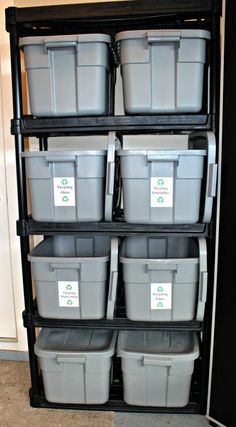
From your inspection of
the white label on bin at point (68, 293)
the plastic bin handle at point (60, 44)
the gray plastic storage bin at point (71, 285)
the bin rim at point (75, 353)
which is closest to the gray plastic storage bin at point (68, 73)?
the plastic bin handle at point (60, 44)

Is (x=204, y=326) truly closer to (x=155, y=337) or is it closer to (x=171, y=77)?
(x=155, y=337)

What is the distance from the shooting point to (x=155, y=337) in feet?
5.87

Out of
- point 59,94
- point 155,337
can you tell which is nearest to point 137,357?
point 155,337

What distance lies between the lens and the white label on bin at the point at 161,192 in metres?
1.45

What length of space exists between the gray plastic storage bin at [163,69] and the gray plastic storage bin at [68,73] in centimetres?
10

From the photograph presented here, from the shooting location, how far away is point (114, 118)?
1.47 metres

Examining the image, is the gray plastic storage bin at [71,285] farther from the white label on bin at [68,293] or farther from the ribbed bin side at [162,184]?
the ribbed bin side at [162,184]

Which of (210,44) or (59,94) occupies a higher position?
(210,44)

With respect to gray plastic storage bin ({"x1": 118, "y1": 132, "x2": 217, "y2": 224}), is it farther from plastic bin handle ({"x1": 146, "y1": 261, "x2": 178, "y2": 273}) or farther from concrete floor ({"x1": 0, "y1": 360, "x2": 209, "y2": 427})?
concrete floor ({"x1": 0, "y1": 360, "x2": 209, "y2": 427})

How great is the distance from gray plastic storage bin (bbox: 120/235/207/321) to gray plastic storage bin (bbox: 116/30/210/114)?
61cm

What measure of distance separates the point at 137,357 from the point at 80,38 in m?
1.41

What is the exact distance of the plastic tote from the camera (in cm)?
146

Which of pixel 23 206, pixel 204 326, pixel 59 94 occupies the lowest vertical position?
pixel 204 326

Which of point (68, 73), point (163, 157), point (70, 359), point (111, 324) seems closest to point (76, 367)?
point (70, 359)
